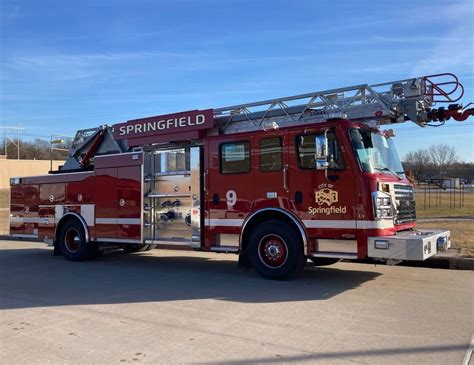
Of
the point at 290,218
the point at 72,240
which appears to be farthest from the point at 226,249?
the point at 72,240

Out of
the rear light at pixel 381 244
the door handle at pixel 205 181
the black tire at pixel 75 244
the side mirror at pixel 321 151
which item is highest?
the side mirror at pixel 321 151

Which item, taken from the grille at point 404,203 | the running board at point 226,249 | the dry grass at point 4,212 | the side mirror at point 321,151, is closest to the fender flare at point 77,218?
the running board at point 226,249

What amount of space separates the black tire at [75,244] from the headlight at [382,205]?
6.93 m

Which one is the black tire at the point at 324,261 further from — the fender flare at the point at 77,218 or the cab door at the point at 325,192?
the fender flare at the point at 77,218

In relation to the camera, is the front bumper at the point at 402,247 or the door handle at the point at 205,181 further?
the door handle at the point at 205,181

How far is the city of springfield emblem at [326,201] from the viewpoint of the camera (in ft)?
24.3

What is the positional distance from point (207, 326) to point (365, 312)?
6.58ft

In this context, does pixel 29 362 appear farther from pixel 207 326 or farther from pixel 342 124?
pixel 342 124

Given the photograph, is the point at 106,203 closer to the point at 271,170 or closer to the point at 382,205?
the point at 271,170

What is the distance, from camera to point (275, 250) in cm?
793

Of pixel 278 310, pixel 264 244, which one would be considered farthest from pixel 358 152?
pixel 278 310

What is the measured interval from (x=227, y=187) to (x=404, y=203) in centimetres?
307

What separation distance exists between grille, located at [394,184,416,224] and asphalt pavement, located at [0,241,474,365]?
1045 millimetres

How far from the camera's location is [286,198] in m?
7.89
